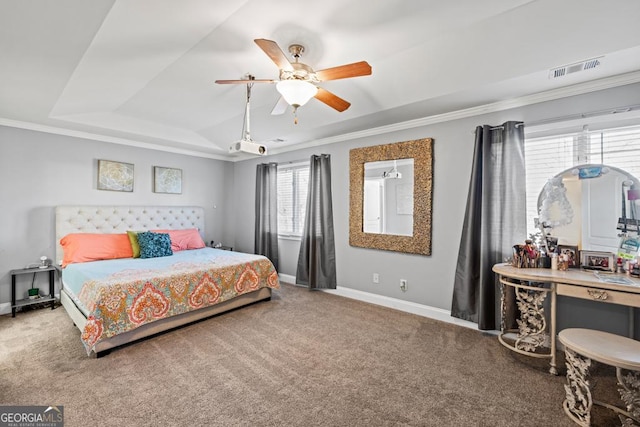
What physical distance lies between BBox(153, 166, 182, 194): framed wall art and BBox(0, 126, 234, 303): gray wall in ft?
0.27

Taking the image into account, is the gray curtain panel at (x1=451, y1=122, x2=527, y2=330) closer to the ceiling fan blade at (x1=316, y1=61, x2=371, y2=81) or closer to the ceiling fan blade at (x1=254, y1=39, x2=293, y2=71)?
the ceiling fan blade at (x1=316, y1=61, x2=371, y2=81)

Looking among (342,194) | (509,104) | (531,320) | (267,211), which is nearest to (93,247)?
(267,211)

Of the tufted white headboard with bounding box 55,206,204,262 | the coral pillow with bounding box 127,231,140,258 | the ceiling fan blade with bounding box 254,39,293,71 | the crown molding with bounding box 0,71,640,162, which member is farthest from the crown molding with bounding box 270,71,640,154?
the coral pillow with bounding box 127,231,140,258

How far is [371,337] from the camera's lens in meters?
2.93

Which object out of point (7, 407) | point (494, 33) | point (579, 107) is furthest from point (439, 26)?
point (7, 407)

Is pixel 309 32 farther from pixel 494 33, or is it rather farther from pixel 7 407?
pixel 7 407

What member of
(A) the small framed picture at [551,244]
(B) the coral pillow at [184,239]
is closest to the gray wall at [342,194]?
(A) the small framed picture at [551,244]

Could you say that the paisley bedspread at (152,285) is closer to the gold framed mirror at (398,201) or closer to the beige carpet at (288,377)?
the beige carpet at (288,377)

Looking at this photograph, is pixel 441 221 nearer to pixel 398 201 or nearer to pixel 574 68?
pixel 398 201

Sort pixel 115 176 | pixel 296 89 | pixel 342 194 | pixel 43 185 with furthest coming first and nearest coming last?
pixel 115 176 → pixel 342 194 → pixel 43 185 → pixel 296 89

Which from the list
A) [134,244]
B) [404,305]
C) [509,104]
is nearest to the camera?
[509,104]

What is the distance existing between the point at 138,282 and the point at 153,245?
140cm

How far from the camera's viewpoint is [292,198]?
201 inches

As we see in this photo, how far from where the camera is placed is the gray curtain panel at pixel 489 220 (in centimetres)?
282
